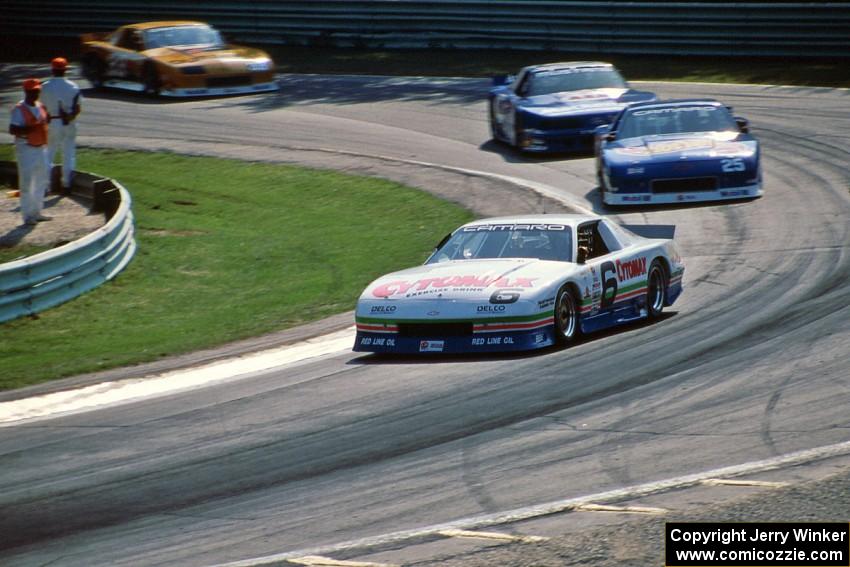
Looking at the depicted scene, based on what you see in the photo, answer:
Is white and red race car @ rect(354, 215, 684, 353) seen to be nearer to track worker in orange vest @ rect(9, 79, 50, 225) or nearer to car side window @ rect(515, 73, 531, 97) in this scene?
track worker in orange vest @ rect(9, 79, 50, 225)

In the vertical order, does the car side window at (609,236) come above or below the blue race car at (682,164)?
above

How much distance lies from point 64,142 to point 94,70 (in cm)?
1107

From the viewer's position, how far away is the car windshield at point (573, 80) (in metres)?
21.5

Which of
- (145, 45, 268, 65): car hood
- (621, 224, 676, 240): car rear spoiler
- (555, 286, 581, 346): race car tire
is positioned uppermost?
(621, 224, 676, 240): car rear spoiler

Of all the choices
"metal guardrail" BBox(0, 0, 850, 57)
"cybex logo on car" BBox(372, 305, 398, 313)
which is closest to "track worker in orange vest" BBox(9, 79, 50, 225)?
"cybex logo on car" BBox(372, 305, 398, 313)

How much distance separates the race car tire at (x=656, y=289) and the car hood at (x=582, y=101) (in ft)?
28.6

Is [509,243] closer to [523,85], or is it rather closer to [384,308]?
[384,308]

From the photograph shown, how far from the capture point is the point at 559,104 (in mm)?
21078

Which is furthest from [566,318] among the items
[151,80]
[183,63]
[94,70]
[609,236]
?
[94,70]

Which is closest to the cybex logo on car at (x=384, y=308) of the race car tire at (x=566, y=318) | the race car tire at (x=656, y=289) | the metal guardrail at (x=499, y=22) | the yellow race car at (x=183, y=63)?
the race car tire at (x=566, y=318)

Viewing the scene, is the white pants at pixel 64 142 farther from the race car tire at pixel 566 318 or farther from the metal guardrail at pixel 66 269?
the race car tire at pixel 566 318

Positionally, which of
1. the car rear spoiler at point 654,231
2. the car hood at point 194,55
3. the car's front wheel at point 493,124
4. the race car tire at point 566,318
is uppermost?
the car rear spoiler at point 654,231

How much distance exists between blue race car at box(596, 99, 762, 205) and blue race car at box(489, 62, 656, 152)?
2414 millimetres

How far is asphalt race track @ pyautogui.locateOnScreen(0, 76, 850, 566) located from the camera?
6.69 metres
